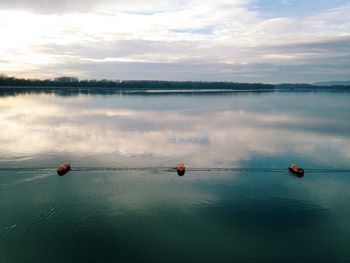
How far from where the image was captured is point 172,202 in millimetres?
19375

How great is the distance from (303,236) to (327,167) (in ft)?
44.3

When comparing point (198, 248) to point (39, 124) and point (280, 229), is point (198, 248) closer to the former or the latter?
point (280, 229)

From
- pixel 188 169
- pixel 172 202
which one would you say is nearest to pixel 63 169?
pixel 188 169

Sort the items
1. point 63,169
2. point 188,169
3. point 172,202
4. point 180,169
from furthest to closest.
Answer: point 188,169
point 180,169
point 63,169
point 172,202

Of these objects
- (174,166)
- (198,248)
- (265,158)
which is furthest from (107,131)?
(198,248)

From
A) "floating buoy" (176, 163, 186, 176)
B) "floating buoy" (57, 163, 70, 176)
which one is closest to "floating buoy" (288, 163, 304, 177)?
"floating buoy" (176, 163, 186, 176)

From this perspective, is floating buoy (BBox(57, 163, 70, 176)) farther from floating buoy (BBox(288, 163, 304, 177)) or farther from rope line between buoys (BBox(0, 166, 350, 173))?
floating buoy (BBox(288, 163, 304, 177))

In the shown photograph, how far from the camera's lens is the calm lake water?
14453 mm

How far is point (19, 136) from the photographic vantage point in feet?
125

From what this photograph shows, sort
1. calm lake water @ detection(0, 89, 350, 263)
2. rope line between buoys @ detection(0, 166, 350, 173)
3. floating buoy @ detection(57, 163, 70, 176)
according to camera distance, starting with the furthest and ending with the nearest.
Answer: rope line between buoys @ detection(0, 166, 350, 173) → floating buoy @ detection(57, 163, 70, 176) → calm lake water @ detection(0, 89, 350, 263)

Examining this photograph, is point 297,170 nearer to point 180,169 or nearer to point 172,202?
point 180,169

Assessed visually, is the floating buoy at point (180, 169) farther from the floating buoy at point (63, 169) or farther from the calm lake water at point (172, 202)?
the floating buoy at point (63, 169)

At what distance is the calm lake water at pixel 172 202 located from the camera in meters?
14.5

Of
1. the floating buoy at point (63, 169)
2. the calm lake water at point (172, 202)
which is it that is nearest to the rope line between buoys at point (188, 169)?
the calm lake water at point (172, 202)
